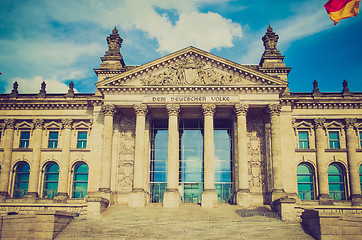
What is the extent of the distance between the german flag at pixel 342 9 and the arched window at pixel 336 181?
91.7 ft

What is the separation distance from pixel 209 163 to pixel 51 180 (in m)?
18.5

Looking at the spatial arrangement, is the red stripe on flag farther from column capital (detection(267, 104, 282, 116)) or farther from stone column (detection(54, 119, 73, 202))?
stone column (detection(54, 119, 73, 202))

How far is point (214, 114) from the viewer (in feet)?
140

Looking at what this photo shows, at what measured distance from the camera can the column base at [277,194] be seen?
3734 centimetres

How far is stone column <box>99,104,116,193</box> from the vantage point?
38.7 meters

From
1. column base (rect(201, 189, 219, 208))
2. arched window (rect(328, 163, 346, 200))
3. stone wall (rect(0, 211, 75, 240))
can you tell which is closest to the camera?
stone wall (rect(0, 211, 75, 240))

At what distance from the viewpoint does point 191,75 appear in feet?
134

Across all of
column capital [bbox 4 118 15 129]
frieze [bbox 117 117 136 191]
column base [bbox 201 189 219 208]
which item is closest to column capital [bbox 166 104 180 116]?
frieze [bbox 117 117 136 191]

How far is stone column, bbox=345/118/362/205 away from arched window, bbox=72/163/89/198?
2876 centimetres

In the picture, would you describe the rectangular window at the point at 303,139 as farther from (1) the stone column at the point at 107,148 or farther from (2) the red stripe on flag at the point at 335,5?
(2) the red stripe on flag at the point at 335,5

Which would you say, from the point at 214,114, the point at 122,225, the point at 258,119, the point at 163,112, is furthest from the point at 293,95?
the point at 122,225

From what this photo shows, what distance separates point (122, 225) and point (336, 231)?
15239 millimetres

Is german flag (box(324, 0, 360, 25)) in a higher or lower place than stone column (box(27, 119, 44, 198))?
higher

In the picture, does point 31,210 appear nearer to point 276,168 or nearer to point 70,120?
point 70,120
